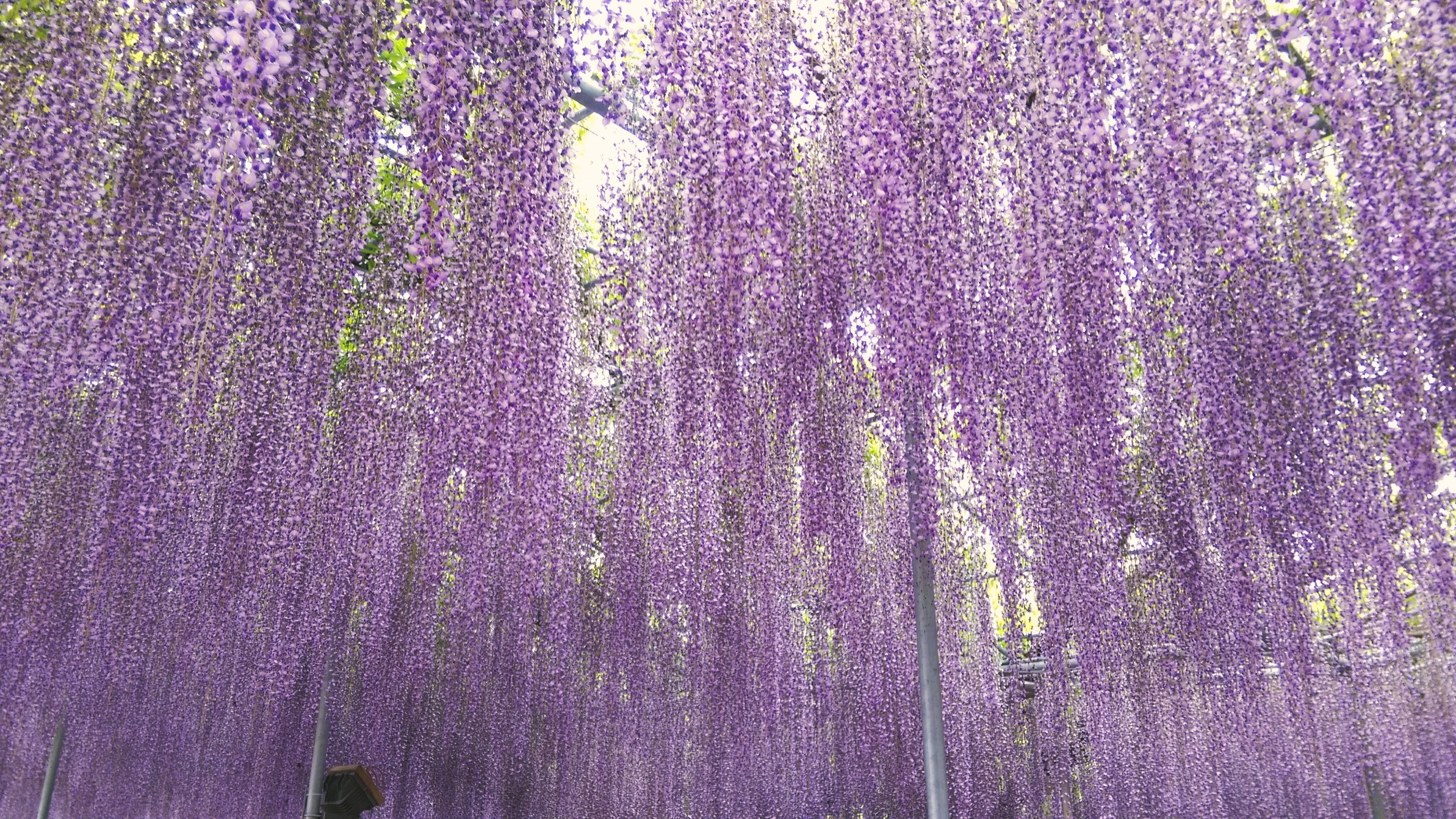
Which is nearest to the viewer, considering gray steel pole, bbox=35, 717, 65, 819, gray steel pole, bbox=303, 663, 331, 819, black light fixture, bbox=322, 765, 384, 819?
black light fixture, bbox=322, 765, 384, 819

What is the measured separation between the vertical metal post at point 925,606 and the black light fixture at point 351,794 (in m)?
3.71

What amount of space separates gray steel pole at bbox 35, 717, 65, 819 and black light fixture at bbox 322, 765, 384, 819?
229 inches

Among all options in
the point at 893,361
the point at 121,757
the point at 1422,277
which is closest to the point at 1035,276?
the point at 893,361

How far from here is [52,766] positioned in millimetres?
10281

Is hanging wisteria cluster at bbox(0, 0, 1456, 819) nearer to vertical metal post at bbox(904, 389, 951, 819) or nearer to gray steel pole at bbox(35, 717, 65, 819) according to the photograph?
vertical metal post at bbox(904, 389, 951, 819)

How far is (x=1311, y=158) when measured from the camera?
3.97 meters

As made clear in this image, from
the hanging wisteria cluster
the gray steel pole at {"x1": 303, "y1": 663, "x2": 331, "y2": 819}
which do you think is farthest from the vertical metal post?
the gray steel pole at {"x1": 303, "y1": 663, "x2": 331, "y2": 819}

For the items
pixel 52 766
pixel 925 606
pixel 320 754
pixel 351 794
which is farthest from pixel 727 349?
pixel 52 766

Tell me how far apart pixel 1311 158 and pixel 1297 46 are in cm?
94

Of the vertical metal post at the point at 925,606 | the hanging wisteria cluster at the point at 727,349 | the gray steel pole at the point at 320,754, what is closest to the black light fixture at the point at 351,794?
the hanging wisteria cluster at the point at 727,349

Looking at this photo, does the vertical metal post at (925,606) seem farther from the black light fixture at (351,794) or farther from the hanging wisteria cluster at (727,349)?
the black light fixture at (351,794)

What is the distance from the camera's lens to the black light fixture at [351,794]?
6086mm

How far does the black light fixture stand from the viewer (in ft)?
20.0

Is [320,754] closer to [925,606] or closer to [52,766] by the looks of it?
[52,766]
